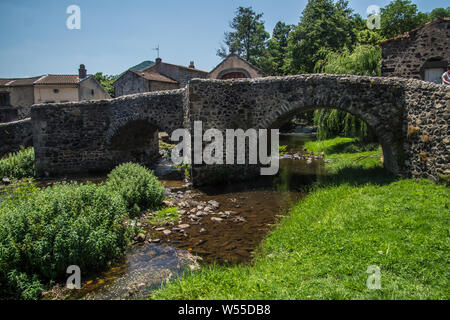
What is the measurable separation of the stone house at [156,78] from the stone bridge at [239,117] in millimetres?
9099

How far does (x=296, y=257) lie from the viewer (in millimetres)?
4496

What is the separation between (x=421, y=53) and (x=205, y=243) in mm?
11304

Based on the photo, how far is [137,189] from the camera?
8219 mm

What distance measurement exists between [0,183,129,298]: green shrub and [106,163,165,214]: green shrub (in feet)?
6.94

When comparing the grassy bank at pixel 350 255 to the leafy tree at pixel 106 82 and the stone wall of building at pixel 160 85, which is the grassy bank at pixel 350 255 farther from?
the leafy tree at pixel 106 82

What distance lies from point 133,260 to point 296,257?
2858 millimetres

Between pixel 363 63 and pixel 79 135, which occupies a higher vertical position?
pixel 363 63

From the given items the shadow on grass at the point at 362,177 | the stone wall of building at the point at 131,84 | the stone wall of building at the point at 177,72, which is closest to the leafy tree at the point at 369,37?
the stone wall of building at the point at 177,72

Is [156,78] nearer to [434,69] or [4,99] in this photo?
[4,99]

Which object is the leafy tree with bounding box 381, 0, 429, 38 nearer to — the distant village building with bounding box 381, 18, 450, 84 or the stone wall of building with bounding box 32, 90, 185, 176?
the distant village building with bounding box 381, 18, 450, 84

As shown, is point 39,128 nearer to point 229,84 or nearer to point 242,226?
point 229,84

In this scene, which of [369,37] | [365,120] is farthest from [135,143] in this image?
[369,37]

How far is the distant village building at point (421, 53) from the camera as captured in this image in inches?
444

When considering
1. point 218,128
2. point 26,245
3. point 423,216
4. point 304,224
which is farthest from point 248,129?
point 26,245
